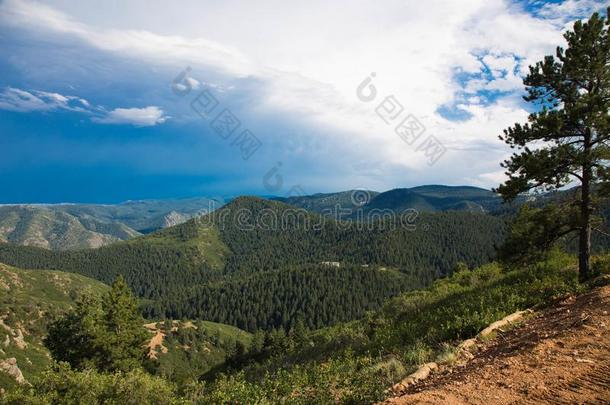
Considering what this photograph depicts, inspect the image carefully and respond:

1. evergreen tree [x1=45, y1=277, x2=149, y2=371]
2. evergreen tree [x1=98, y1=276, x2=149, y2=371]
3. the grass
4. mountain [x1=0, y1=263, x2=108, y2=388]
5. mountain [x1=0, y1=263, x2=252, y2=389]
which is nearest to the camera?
the grass

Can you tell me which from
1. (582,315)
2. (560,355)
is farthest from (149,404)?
(582,315)

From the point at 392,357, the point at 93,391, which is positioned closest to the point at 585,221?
the point at 392,357

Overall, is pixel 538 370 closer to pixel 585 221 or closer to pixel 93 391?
pixel 585 221

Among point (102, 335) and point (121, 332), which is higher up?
point (102, 335)

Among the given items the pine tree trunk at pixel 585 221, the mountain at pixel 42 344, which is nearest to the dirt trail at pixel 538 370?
the pine tree trunk at pixel 585 221

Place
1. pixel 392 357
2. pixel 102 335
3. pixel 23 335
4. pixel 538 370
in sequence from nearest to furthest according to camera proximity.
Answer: pixel 538 370, pixel 392 357, pixel 102 335, pixel 23 335

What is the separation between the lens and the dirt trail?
718cm

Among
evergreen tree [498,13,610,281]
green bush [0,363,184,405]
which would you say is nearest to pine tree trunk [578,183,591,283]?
evergreen tree [498,13,610,281]

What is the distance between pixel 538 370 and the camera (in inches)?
324

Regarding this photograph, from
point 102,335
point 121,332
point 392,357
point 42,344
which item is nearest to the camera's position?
point 392,357

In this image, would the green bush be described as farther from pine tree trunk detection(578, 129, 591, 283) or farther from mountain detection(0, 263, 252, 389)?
mountain detection(0, 263, 252, 389)

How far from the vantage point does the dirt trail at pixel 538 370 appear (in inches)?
283

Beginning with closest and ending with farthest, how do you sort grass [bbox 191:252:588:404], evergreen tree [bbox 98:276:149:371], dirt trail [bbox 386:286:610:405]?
dirt trail [bbox 386:286:610:405]
grass [bbox 191:252:588:404]
evergreen tree [bbox 98:276:149:371]

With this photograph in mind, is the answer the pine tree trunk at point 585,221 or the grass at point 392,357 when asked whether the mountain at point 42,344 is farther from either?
the pine tree trunk at point 585,221
